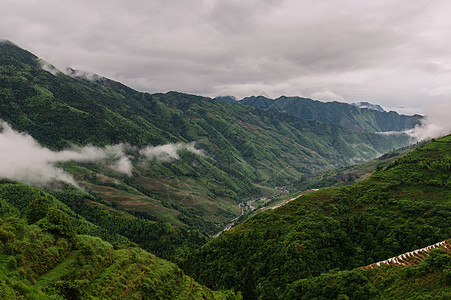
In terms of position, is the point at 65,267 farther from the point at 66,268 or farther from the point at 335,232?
the point at 335,232

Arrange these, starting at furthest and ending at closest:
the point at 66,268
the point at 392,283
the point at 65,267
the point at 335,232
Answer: the point at 335,232
the point at 392,283
the point at 65,267
the point at 66,268

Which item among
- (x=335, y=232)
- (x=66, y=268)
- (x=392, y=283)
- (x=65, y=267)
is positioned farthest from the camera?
(x=335, y=232)

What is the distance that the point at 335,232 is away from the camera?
11444 centimetres

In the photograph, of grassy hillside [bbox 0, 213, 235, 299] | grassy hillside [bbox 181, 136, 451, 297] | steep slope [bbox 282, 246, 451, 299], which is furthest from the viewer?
grassy hillside [bbox 181, 136, 451, 297]

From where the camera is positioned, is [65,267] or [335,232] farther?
[335,232]

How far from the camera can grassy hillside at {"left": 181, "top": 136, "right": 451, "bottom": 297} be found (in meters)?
97.4

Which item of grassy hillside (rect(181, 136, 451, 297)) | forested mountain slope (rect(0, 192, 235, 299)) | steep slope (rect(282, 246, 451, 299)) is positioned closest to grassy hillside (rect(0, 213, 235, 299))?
forested mountain slope (rect(0, 192, 235, 299))

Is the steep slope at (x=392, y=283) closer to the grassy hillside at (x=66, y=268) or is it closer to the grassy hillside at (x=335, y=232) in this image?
the grassy hillside at (x=335, y=232)

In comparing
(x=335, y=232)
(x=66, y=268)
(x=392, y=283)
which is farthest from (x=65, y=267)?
(x=335, y=232)

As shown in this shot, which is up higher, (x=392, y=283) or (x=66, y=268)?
Answer: (x=66, y=268)

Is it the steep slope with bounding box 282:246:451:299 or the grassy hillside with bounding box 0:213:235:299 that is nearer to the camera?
the grassy hillside with bounding box 0:213:235:299

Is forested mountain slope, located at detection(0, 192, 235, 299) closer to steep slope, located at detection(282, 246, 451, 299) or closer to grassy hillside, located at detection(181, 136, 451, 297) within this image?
grassy hillside, located at detection(181, 136, 451, 297)

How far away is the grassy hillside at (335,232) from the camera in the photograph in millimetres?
97375

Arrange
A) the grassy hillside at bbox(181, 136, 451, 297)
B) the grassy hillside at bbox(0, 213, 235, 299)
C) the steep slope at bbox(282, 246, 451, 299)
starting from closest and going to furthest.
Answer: the grassy hillside at bbox(0, 213, 235, 299) < the steep slope at bbox(282, 246, 451, 299) < the grassy hillside at bbox(181, 136, 451, 297)
